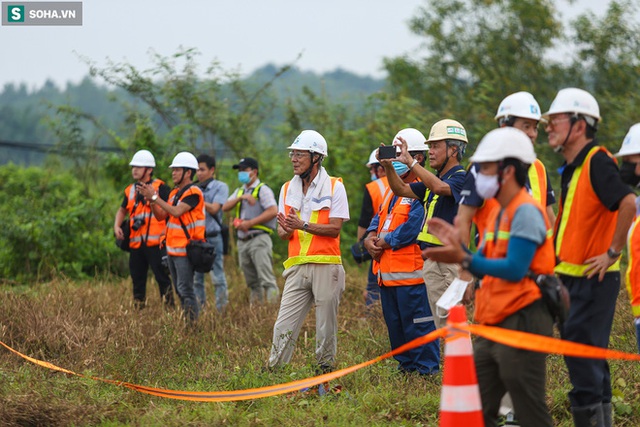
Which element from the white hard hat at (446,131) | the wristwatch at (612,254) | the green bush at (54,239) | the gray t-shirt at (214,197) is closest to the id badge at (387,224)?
the white hard hat at (446,131)

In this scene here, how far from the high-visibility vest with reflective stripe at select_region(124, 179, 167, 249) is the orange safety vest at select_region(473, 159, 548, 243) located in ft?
20.4

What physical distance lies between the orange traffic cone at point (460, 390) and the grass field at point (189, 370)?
159 cm

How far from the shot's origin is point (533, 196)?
5.47 meters

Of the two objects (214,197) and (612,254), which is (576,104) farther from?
(214,197)

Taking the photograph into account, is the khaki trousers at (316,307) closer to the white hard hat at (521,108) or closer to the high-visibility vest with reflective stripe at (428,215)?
the high-visibility vest with reflective stripe at (428,215)

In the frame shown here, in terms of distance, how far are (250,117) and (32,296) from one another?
29.2 ft

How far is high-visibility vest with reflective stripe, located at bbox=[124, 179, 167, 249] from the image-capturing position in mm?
11102

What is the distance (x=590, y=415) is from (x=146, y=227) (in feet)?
22.9

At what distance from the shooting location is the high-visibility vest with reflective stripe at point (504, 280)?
4711mm

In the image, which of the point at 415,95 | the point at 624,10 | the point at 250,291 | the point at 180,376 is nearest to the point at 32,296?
the point at 250,291

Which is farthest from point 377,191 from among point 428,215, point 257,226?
point 428,215

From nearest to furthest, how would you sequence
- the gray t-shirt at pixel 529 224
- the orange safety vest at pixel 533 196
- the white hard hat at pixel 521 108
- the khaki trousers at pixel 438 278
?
the gray t-shirt at pixel 529 224 → the orange safety vest at pixel 533 196 → the white hard hat at pixel 521 108 → the khaki trousers at pixel 438 278

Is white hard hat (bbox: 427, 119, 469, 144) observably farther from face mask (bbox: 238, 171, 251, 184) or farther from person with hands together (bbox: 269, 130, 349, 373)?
face mask (bbox: 238, 171, 251, 184)

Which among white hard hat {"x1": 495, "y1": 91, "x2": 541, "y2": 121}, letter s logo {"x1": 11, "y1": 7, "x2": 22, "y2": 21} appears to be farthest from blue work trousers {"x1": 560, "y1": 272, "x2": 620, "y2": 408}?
letter s logo {"x1": 11, "y1": 7, "x2": 22, "y2": 21}
